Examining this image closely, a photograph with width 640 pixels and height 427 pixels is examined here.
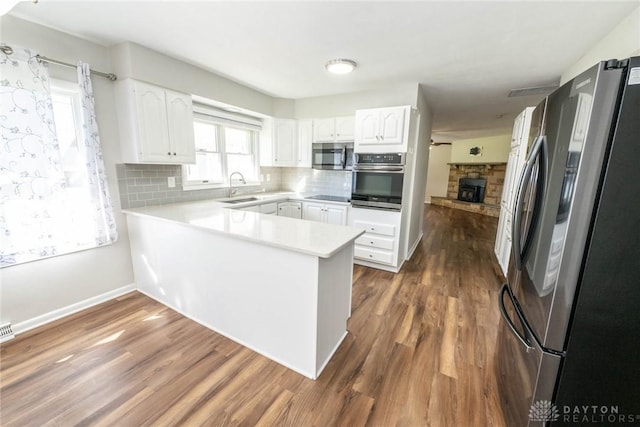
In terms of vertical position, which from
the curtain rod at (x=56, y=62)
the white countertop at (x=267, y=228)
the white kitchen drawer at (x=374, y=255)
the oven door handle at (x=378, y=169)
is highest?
the curtain rod at (x=56, y=62)

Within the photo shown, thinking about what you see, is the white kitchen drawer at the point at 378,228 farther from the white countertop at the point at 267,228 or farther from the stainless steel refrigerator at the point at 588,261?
the stainless steel refrigerator at the point at 588,261

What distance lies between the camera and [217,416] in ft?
4.66

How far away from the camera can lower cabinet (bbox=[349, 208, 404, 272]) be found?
328 centimetres

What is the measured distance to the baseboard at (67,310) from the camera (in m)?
2.06

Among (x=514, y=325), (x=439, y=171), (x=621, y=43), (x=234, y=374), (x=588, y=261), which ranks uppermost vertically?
(x=621, y=43)

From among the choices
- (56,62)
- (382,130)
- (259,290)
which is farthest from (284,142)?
(259,290)

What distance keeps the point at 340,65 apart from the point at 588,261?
2.46m

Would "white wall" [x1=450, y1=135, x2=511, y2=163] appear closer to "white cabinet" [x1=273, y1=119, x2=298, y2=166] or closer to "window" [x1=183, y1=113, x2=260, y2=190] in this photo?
"white cabinet" [x1=273, y1=119, x2=298, y2=166]

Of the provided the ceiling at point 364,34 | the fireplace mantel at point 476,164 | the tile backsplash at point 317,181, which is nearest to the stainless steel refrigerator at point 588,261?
the ceiling at point 364,34

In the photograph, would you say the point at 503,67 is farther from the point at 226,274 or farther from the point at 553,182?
the point at 226,274

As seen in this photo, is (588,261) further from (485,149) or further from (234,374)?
(485,149)

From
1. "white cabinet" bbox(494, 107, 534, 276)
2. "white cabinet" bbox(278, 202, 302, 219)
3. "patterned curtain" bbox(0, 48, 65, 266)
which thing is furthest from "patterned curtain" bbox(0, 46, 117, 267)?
"white cabinet" bbox(494, 107, 534, 276)

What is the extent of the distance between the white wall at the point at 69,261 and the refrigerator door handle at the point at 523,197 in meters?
3.32

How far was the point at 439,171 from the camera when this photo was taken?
31.2ft
